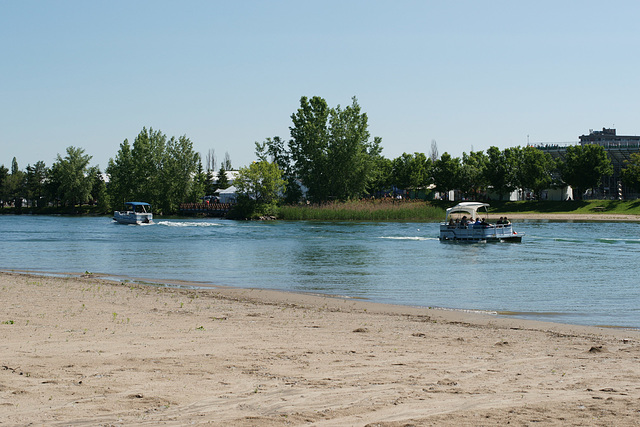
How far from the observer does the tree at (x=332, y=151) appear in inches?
5098

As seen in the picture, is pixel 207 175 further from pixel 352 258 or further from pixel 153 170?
pixel 352 258

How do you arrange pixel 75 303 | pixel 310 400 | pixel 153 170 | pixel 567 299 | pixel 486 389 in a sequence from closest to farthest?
pixel 310 400 → pixel 486 389 → pixel 75 303 → pixel 567 299 → pixel 153 170

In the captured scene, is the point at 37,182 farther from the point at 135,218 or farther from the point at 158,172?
the point at 135,218

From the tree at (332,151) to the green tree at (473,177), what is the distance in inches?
682

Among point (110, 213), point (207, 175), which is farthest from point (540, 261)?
point (207, 175)

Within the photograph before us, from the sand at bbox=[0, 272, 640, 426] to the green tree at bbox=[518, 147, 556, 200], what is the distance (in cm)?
11201

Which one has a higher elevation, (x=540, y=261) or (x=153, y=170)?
(x=153, y=170)

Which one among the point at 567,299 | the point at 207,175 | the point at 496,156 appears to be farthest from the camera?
the point at 207,175

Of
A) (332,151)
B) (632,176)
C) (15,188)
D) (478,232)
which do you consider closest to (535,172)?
(632,176)

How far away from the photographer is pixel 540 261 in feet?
134

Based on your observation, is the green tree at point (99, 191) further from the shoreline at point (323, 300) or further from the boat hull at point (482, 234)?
the shoreline at point (323, 300)

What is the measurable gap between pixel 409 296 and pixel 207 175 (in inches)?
6127

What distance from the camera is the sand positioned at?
830cm

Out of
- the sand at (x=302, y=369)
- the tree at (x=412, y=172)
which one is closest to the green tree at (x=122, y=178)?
the tree at (x=412, y=172)
